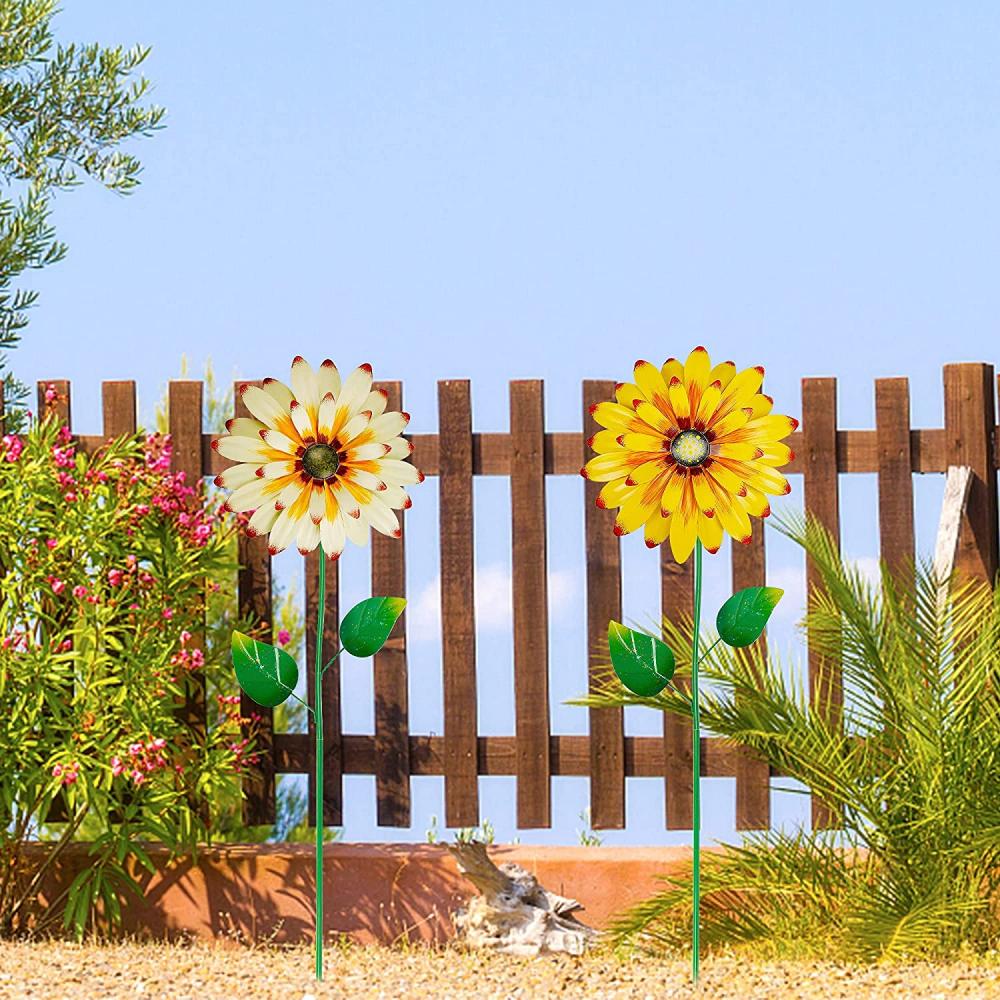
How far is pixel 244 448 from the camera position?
4.30 meters

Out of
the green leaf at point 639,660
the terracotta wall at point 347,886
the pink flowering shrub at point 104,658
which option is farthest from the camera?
the terracotta wall at point 347,886

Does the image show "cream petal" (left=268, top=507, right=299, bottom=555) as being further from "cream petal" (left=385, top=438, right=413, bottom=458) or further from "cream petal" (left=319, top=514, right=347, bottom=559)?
"cream petal" (left=385, top=438, right=413, bottom=458)

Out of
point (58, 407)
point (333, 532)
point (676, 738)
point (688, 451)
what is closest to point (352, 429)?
point (333, 532)

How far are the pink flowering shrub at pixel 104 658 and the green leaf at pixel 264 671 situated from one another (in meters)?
1.19

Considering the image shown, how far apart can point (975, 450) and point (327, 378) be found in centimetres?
297

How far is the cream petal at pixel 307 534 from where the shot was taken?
435 centimetres

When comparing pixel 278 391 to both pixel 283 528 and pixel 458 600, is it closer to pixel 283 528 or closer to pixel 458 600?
pixel 283 528

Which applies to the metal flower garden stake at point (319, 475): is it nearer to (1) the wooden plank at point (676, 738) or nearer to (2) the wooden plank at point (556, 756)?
(2) the wooden plank at point (556, 756)

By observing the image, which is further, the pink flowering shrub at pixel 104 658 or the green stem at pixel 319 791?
the pink flowering shrub at pixel 104 658

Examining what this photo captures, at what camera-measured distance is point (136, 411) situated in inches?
244

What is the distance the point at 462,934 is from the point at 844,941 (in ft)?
4.60

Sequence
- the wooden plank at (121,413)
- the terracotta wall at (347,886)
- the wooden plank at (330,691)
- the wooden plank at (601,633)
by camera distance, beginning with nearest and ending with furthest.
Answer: the terracotta wall at (347,886)
the wooden plank at (601,633)
the wooden plank at (330,691)
the wooden plank at (121,413)

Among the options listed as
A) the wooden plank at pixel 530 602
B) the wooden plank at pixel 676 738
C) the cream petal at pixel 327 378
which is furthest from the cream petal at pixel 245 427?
the wooden plank at pixel 676 738

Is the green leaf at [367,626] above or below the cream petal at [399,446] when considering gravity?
below
